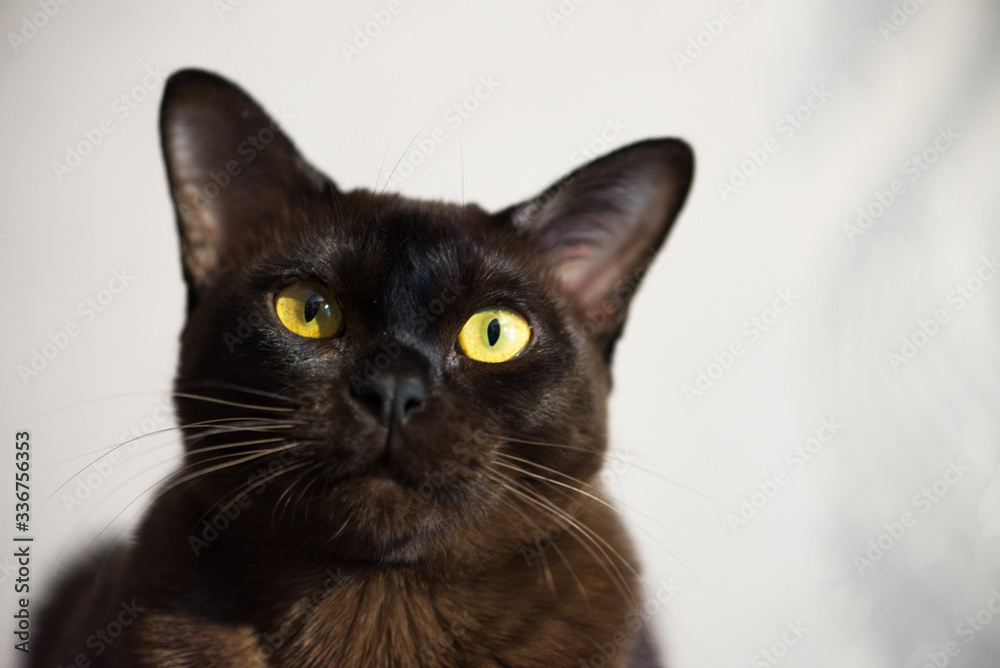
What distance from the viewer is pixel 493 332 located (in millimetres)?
743

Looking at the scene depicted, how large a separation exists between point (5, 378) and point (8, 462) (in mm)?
112

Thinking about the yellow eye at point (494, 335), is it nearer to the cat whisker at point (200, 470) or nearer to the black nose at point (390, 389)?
the black nose at point (390, 389)

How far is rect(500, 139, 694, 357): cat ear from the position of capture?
2.72ft

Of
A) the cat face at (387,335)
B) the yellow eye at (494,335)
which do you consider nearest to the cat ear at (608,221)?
the cat face at (387,335)

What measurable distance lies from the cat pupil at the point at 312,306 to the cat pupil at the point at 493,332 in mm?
183

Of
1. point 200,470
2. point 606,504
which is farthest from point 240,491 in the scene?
point 606,504

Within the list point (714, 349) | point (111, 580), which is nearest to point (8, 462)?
point (111, 580)

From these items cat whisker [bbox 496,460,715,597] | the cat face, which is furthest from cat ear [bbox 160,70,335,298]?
cat whisker [bbox 496,460,715,597]

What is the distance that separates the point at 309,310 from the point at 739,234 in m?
0.69

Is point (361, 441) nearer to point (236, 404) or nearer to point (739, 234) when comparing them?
point (236, 404)

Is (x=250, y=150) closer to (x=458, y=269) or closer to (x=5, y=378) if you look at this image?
(x=458, y=269)

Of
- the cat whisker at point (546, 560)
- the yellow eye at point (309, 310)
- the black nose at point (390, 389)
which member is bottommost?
the cat whisker at point (546, 560)

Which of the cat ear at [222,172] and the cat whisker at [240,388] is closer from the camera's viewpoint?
the cat whisker at [240,388]

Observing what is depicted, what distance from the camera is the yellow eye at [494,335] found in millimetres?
734
